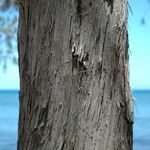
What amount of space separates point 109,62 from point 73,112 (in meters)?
0.21

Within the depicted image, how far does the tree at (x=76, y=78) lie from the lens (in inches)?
66.8

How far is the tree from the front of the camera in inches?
66.8

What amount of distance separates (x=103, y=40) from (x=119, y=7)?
5.3 inches

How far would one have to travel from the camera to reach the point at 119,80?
5.74 ft

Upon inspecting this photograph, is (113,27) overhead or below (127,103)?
overhead

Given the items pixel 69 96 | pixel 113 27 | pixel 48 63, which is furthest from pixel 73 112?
pixel 113 27

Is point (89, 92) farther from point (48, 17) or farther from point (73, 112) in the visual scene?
point (48, 17)

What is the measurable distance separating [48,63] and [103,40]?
0.20 metres

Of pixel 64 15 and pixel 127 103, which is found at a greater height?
pixel 64 15

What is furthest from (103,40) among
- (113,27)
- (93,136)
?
(93,136)

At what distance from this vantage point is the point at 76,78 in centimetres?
170

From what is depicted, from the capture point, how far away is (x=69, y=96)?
1697 millimetres

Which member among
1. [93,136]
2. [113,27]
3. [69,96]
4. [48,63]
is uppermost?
[113,27]

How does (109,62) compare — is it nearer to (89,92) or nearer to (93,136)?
(89,92)
